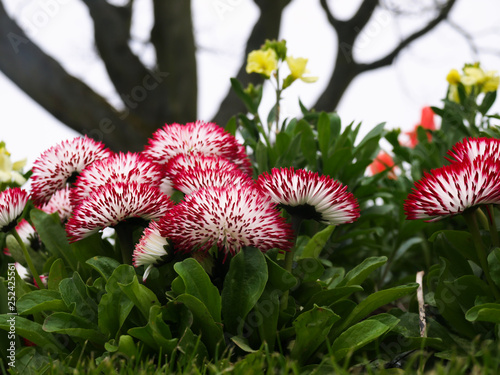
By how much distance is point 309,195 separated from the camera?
89 centimetres

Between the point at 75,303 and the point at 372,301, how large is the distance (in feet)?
1.89

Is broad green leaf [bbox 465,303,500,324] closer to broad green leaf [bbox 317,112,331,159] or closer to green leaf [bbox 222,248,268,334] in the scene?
green leaf [bbox 222,248,268,334]

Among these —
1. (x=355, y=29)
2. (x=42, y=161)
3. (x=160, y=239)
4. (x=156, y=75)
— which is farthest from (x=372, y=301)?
(x=355, y=29)

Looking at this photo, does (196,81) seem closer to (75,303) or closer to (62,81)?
(62,81)

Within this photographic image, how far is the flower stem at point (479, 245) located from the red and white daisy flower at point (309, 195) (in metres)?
0.21

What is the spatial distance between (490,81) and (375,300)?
3.29ft

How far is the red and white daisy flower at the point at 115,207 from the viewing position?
939 mm

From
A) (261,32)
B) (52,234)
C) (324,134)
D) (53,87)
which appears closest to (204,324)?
(52,234)

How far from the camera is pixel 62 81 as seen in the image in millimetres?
4223

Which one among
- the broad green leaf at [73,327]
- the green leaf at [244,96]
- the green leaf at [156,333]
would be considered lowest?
the broad green leaf at [73,327]

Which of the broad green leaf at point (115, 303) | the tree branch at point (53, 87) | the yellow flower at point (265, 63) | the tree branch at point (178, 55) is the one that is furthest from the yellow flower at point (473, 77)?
the tree branch at point (178, 55)

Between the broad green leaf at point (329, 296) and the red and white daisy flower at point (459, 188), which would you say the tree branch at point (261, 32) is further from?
the red and white daisy flower at point (459, 188)

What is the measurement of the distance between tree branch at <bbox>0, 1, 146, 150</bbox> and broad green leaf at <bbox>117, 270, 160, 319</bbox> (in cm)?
336

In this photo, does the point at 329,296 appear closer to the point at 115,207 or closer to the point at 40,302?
the point at 115,207
